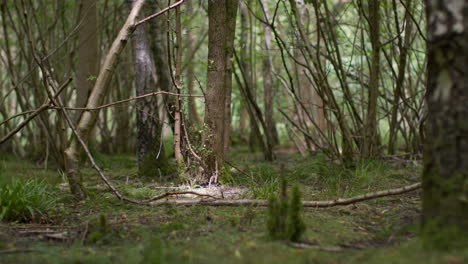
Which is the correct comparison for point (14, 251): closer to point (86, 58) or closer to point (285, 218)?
point (285, 218)

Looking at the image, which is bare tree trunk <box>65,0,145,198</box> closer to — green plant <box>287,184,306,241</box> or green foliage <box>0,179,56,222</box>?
green foliage <box>0,179,56,222</box>

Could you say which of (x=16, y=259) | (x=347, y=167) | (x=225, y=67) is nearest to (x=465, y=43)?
(x=16, y=259)

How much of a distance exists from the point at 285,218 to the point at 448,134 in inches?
34.9

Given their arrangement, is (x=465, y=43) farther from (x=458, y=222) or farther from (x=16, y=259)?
(x=16, y=259)

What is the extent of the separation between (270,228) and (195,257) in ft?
1.48

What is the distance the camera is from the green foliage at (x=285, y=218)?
213 centimetres

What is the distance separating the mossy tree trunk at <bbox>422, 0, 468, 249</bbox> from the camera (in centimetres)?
180

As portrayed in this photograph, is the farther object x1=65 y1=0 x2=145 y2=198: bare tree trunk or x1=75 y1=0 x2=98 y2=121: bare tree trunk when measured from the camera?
x1=75 y1=0 x2=98 y2=121: bare tree trunk

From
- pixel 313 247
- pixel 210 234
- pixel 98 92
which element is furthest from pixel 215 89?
pixel 313 247

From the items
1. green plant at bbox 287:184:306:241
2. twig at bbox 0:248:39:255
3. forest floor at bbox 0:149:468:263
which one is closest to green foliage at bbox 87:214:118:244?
forest floor at bbox 0:149:468:263

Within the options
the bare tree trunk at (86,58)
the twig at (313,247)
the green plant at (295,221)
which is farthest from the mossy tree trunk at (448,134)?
the bare tree trunk at (86,58)

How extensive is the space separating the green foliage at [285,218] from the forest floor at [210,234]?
65mm

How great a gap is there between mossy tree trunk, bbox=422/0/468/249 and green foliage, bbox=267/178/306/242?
1.93 feet

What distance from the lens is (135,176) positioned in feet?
16.5
